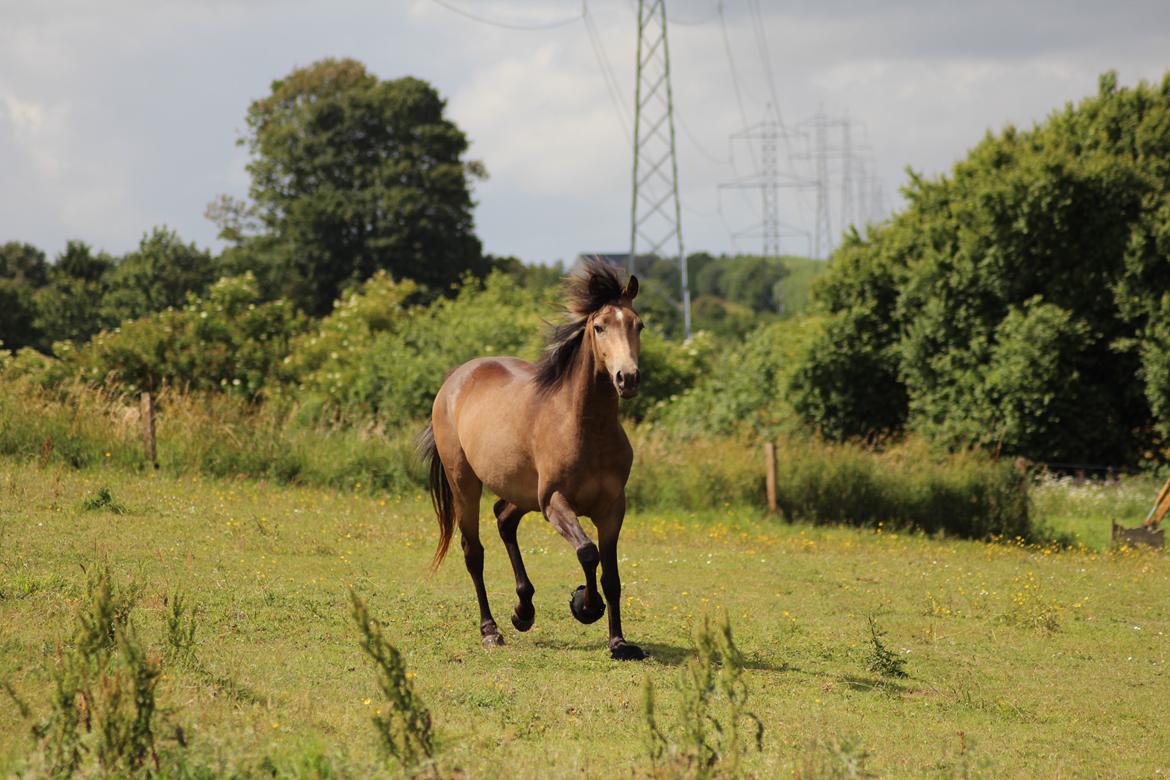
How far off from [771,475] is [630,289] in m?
12.2

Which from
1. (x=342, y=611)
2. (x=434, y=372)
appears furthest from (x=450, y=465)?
(x=434, y=372)

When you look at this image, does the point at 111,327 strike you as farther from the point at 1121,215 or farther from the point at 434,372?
the point at 1121,215

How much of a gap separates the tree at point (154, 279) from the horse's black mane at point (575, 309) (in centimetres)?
4408

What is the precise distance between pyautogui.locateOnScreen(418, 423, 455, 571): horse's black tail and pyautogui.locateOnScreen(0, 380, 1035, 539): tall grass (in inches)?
319

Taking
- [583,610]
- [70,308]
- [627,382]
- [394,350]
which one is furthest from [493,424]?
[70,308]

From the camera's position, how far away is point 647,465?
20.4 meters

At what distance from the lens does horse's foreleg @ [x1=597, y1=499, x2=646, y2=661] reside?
850cm

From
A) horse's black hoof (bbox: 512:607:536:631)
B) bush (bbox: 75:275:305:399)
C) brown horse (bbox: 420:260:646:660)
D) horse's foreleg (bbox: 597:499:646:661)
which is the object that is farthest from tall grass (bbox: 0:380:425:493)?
horse's foreleg (bbox: 597:499:646:661)

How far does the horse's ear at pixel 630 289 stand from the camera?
27.1 feet

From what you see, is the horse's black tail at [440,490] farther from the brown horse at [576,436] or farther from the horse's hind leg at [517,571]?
the brown horse at [576,436]

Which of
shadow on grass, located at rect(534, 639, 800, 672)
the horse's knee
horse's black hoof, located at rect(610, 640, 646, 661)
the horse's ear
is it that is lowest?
shadow on grass, located at rect(534, 639, 800, 672)

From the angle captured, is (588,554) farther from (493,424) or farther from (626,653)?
(493,424)

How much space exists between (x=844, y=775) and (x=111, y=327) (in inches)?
1989

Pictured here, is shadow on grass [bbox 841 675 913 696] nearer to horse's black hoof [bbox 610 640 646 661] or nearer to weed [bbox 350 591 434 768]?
horse's black hoof [bbox 610 640 646 661]
